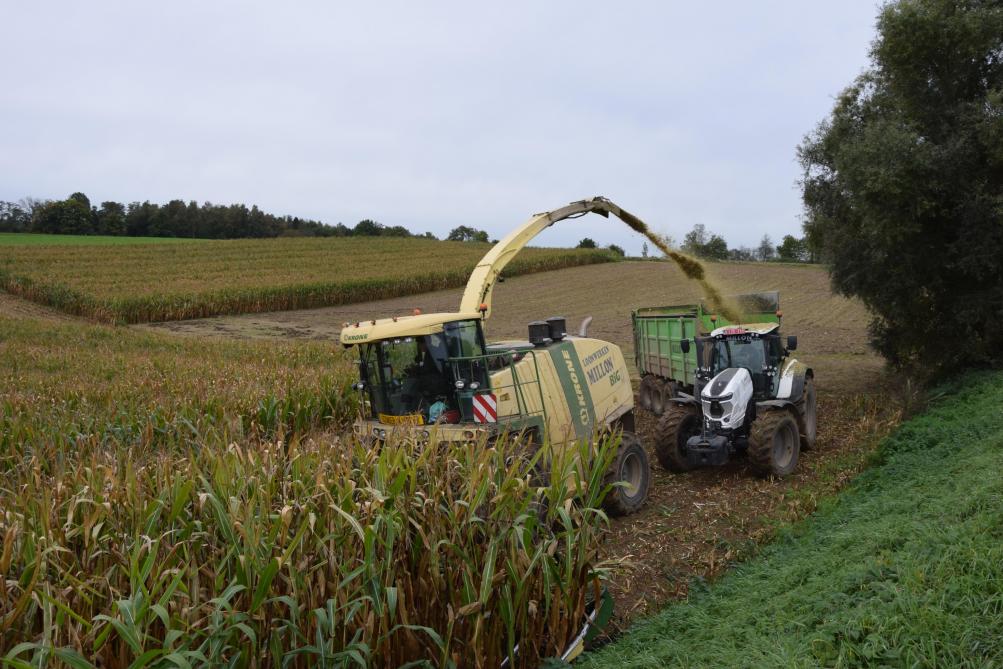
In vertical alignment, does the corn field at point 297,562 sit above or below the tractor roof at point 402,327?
below

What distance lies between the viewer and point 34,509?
12.7ft

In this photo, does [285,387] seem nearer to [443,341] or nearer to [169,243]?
[443,341]

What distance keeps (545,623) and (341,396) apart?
704 centimetres

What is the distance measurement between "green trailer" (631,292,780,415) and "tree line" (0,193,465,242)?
55.0 meters

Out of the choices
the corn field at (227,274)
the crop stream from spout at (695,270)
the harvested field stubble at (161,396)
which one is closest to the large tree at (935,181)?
the crop stream from spout at (695,270)

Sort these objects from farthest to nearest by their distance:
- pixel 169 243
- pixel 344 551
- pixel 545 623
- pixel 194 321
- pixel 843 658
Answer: pixel 169 243 → pixel 194 321 → pixel 545 623 → pixel 344 551 → pixel 843 658

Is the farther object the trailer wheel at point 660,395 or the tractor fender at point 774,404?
the trailer wheel at point 660,395

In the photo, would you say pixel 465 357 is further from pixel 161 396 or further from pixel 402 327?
pixel 161 396

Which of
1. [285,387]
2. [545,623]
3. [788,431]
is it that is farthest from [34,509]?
[788,431]

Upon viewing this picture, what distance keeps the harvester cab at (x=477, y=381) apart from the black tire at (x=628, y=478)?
0.04ft

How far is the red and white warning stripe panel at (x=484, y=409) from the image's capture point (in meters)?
7.30

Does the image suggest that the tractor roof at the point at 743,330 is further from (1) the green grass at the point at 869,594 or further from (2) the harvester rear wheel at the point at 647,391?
(2) the harvester rear wheel at the point at 647,391

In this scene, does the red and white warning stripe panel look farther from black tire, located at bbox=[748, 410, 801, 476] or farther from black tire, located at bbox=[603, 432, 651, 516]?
black tire, located at bbox=[748, 410, 801, 476]

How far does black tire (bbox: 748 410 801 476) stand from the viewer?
30.2 feet
